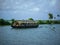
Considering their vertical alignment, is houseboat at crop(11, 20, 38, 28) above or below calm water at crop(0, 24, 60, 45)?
above

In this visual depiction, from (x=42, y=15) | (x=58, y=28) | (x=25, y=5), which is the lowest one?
(x=58, y=28)

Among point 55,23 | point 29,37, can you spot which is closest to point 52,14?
point 55,23

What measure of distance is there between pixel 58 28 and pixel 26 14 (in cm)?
47

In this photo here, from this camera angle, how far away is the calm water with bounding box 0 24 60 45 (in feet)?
6.44

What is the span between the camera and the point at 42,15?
203cm

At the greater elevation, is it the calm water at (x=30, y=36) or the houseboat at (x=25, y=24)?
the houseboat at (x=25, y=24)

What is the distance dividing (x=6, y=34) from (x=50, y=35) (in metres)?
0.58

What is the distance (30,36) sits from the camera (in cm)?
200

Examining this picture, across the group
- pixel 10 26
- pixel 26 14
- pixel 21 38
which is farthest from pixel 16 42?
pixel 26 14

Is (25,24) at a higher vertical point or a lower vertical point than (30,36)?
higher

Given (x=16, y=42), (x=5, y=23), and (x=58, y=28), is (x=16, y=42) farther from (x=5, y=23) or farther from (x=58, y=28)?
(x=58, y=28)

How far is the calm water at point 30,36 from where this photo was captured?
6.44 ft

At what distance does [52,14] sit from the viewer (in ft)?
6.68

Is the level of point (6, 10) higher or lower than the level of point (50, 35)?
higher
